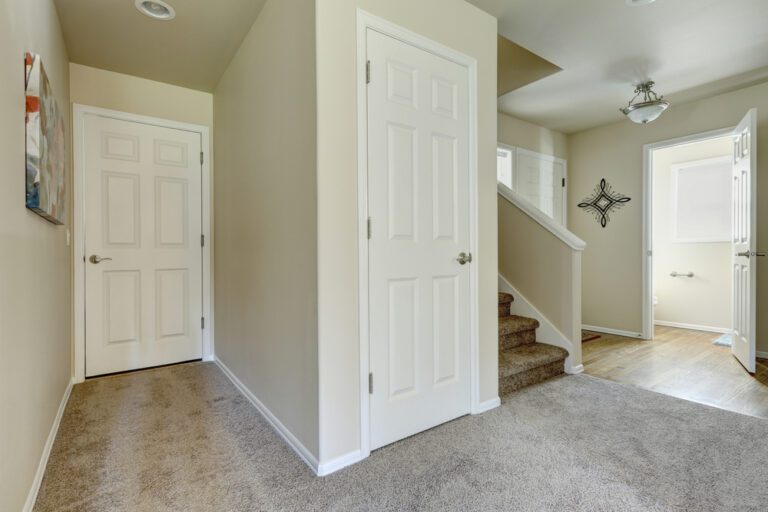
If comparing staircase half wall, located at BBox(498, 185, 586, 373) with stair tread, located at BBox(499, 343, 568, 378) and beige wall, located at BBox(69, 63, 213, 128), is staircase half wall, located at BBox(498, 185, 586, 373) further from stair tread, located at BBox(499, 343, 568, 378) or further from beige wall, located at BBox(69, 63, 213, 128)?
beige wall, located at BBox(69, 63, 213, 128)

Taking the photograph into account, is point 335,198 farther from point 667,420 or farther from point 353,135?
point 667,420

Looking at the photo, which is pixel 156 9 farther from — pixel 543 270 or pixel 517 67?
pixel 543 270

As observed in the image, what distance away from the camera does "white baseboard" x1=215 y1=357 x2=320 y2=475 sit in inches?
66.9

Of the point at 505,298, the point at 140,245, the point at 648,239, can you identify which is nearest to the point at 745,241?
the point at 648,239

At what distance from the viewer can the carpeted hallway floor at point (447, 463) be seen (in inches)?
57.6

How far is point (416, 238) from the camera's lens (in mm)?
1959

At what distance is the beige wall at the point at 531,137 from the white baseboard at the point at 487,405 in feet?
9.61

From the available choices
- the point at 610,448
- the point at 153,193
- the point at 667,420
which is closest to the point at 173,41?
the point at 153,193

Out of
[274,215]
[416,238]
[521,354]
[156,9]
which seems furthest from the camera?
[521,354]

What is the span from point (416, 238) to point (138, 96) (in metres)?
2.71

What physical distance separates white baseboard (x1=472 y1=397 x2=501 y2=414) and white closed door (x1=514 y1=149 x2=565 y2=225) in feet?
8.83

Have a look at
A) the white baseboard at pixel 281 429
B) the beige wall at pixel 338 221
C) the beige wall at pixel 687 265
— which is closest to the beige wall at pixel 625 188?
the beige wall at pixel 687 265

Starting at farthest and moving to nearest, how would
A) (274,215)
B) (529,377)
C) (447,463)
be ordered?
1. (529,377)
2. (274,215)
3. (447,463)

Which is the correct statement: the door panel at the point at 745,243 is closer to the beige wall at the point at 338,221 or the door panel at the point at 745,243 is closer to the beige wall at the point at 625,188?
the beige wall at the point at 625,188
